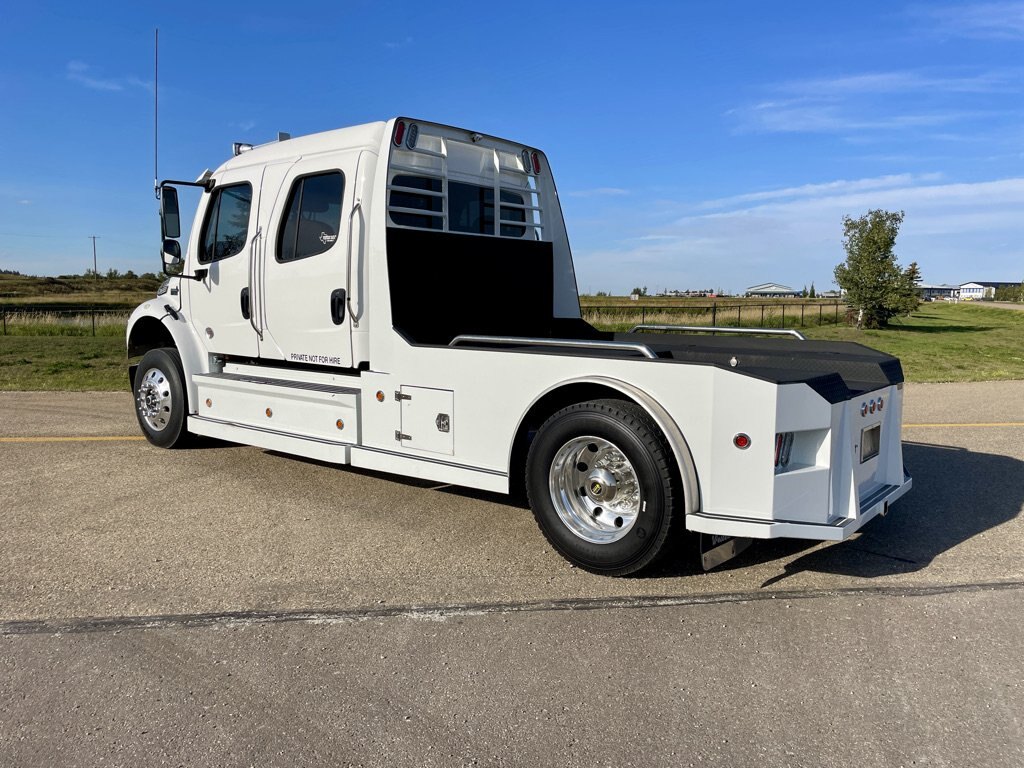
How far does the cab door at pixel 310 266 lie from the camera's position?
6125 millimetres

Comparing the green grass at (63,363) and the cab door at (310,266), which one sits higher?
the cab door at (310,266)

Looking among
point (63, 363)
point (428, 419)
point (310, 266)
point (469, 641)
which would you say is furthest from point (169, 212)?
point (63, 363)

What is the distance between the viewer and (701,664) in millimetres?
3555

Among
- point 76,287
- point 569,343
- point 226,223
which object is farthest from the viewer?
point 76,287

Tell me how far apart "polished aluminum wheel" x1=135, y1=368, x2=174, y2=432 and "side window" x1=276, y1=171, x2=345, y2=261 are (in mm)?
2113

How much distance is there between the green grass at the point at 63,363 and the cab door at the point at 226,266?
647 centimetres

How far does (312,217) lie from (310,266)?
423 millimetres

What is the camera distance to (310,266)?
6.35 m

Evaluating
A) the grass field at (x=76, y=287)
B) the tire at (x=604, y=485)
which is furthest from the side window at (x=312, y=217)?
the grass field at (x=76, y=287)

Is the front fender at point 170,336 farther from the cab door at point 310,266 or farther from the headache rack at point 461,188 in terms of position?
the headache rack at point 461,188

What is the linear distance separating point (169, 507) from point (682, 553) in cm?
374

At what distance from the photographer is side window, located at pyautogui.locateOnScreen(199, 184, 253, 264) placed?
7.06 m

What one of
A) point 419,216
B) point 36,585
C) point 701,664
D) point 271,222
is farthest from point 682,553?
point 271,222

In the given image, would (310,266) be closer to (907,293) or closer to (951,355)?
(951,355)
